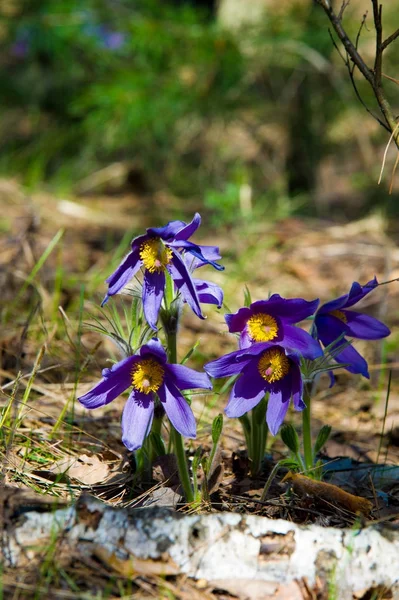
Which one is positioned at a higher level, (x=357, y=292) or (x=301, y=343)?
(x=357, y=292)

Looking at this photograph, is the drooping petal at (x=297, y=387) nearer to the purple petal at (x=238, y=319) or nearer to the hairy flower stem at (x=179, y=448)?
the purple petal at (x=238, y=319)

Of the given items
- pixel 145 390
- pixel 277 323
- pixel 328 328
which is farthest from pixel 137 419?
pixel 328 328

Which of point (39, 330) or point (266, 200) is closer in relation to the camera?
point (39, 330)

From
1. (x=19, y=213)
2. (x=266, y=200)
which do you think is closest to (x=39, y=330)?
(x=19, y=213)

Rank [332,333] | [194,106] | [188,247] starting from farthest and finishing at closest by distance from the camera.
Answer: [194,106], [332,333], [188,247]

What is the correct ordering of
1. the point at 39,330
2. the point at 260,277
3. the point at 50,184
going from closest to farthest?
the point at 39,330
the point at 260,277
the point at 50,184

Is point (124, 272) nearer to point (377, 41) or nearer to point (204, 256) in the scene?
point (204, 256)

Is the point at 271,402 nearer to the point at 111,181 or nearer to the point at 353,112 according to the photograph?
the point at 353,112
